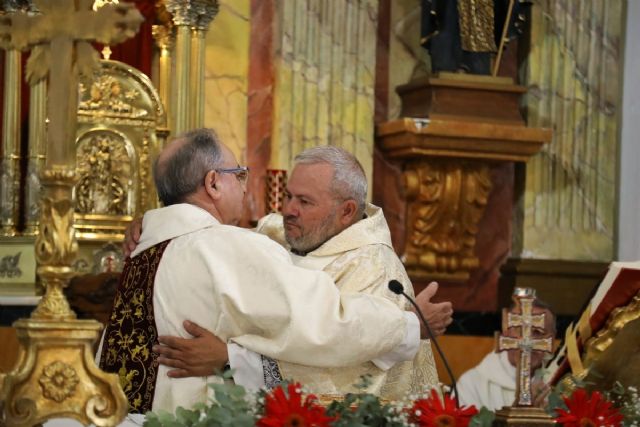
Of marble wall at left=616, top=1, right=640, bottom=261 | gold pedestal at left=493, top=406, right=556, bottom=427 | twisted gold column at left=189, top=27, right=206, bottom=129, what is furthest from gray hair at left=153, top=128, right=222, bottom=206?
marble wall at left=616, top=1, right=640, bottom=261

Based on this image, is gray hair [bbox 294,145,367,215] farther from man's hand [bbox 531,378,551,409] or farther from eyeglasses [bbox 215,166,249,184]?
man's hand [bbox 531,378,551,409]

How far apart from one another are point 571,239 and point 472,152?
3.21 ft

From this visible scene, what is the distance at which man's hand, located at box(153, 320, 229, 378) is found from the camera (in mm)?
3855

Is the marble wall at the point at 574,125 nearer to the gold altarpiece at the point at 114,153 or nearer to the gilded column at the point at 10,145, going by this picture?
the gold altarpiece at the point at 114,153

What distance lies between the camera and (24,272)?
7.51 metres

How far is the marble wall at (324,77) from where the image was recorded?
8.14m

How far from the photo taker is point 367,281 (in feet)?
14.3

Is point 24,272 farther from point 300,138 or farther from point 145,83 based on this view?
point 300,138

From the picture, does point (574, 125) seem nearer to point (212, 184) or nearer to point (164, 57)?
point (164, 57)

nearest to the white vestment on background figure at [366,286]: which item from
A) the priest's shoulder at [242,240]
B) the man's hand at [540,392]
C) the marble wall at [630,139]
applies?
the priest's shoulder at [242,240]

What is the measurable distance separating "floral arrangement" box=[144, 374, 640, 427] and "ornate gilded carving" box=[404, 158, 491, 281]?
500 centimetres

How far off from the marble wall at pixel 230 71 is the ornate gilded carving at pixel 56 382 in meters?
5.33

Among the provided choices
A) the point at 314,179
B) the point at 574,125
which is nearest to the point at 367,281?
the point at 314,179

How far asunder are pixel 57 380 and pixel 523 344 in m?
1.13
